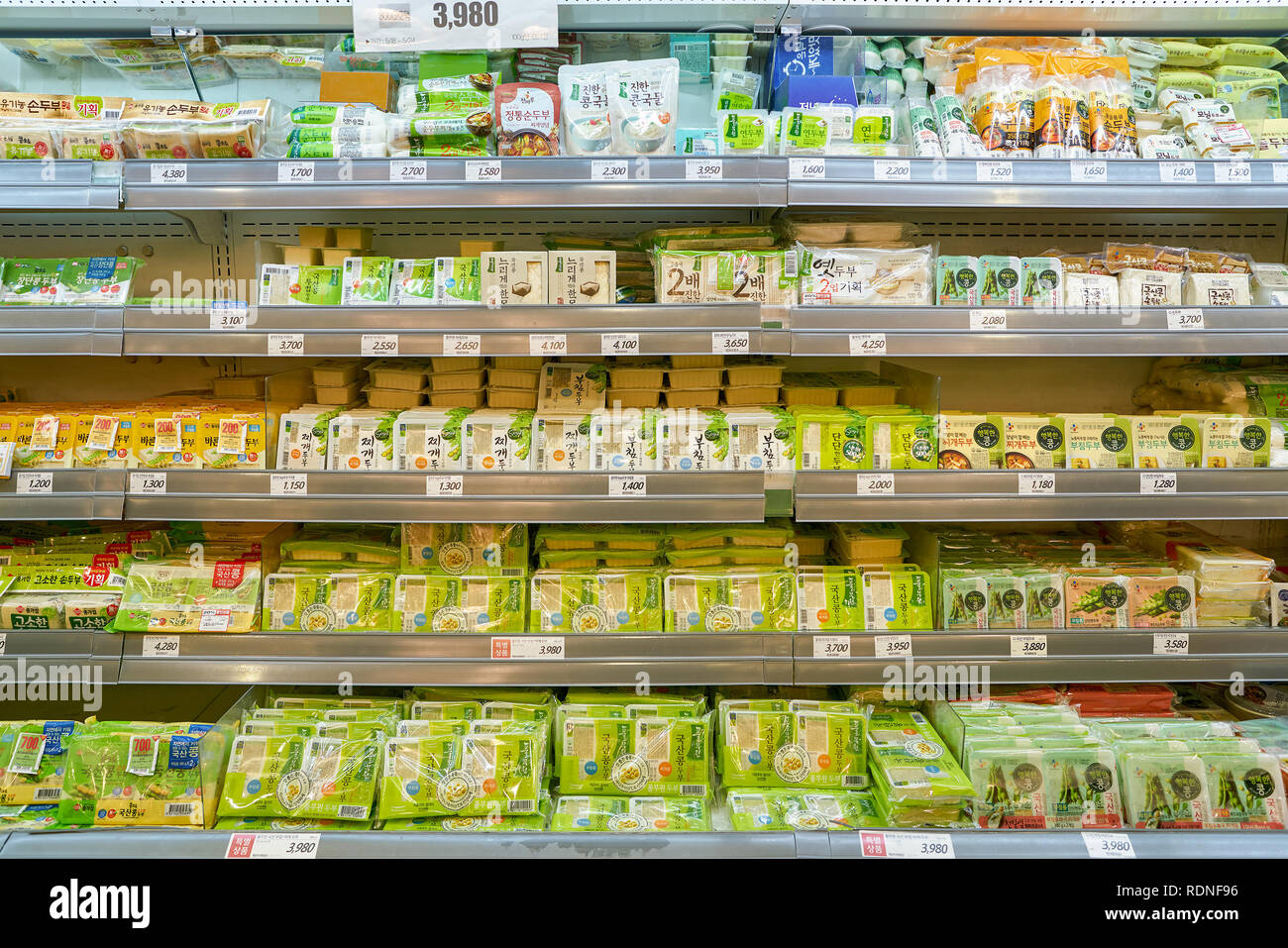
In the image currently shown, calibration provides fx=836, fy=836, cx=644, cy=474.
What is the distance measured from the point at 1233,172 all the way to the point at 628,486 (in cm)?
151

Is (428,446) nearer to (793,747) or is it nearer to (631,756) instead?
(631,756)

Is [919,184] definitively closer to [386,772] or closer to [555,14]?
[555,14]

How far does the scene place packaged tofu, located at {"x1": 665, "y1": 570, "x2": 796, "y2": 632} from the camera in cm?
198

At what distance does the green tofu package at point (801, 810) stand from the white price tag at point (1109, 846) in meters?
0.42

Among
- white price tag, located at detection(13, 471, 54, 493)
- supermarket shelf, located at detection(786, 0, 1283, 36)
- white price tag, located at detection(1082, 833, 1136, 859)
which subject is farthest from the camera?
supermarket shelf, located at detection(786, 0, 1283, 36)

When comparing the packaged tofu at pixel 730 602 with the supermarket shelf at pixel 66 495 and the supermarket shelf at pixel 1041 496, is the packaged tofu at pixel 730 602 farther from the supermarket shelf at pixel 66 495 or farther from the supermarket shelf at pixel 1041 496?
the supermarket shelf at pixel 66 495

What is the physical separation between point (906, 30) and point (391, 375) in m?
1.61

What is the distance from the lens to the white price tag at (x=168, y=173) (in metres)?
1.84

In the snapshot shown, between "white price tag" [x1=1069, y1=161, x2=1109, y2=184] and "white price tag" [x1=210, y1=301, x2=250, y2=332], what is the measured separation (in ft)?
6.11

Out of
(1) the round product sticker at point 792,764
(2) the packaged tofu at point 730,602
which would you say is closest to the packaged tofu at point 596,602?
(2) the packaged tofu at point 730,602

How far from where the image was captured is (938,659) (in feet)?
6.30

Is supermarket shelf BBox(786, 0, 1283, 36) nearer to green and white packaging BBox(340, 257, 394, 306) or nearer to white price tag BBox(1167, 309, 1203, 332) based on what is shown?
white price tag BBox(1167, 309, 1203, 332)

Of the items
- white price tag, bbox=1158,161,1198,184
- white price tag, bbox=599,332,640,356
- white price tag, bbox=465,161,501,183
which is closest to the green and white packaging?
white price tag, bbox=465,161,501,183
